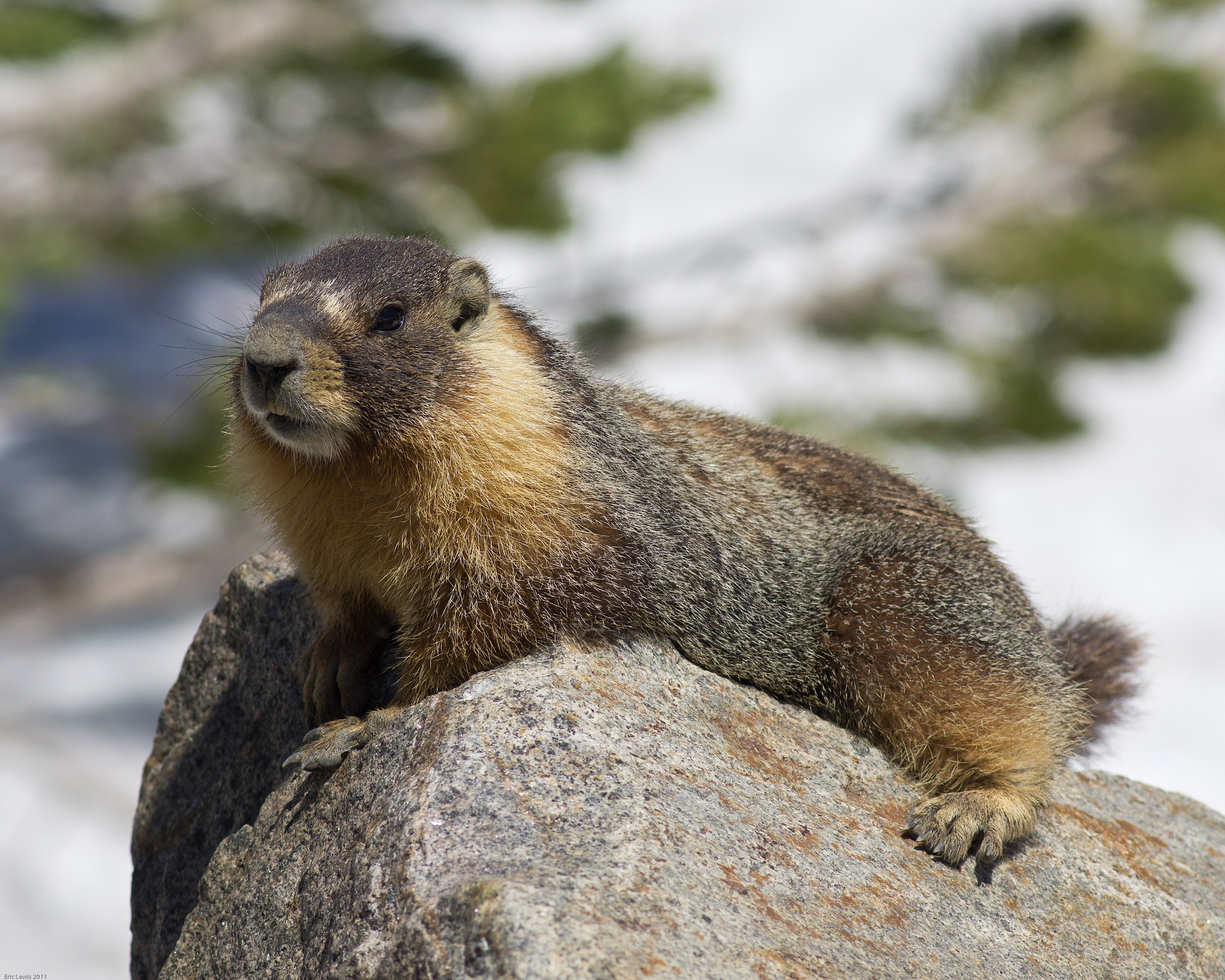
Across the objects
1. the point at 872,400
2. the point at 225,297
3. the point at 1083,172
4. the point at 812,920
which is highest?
the point at 1083,172

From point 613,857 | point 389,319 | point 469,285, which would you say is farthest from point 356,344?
point 613,857

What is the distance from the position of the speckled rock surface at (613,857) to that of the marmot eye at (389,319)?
113 centimetres

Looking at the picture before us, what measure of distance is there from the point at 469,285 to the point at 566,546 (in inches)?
37.4

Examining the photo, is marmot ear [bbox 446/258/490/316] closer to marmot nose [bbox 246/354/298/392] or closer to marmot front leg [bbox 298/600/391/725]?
marmot nose [bbox 246/354/298/392]

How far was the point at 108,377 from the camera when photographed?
1163 cm

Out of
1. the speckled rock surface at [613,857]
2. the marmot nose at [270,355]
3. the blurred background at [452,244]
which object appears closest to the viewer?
the speckled rock surface at [613,857]

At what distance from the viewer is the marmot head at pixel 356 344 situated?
357cm

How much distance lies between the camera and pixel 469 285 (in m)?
4.02

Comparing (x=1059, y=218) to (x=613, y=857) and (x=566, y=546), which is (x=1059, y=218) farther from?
(x=613, y=857)

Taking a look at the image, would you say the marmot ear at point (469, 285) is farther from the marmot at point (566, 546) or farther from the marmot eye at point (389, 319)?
the marmot eye at point (389, 319)

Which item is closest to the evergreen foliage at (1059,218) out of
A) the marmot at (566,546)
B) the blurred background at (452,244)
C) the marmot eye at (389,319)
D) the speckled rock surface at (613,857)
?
the blurred background at (452,244)

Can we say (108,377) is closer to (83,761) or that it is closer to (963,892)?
(83,761)

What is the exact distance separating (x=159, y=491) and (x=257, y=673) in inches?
272

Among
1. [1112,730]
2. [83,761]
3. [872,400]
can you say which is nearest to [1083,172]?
[872,400]
